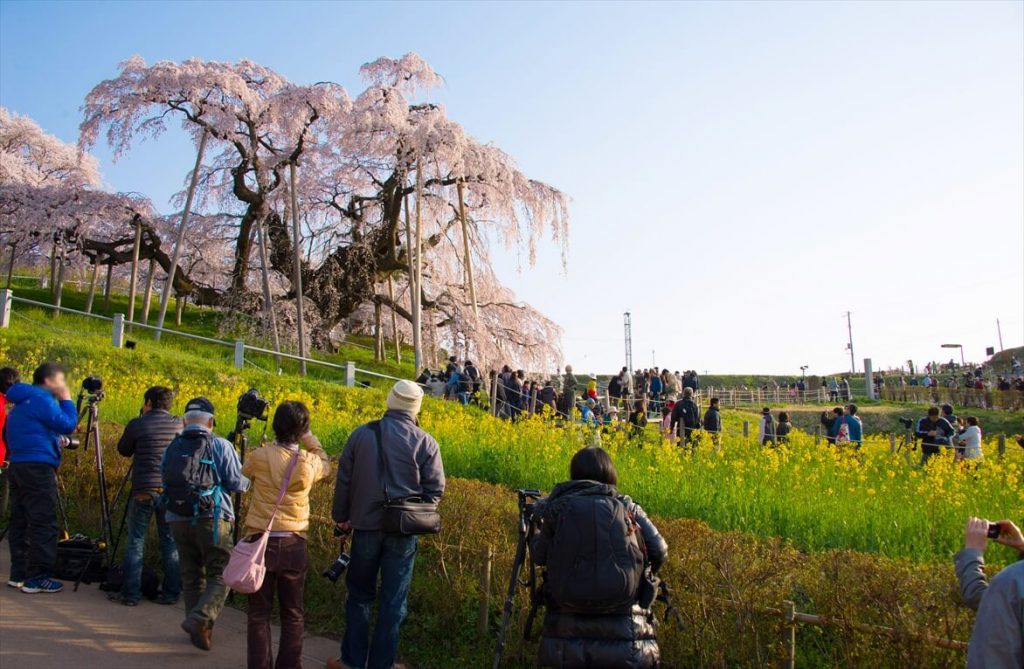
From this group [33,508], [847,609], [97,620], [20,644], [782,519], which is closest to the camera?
[847,609]

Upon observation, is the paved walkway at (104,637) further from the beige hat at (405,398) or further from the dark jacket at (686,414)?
the dark jacket at (686,414)

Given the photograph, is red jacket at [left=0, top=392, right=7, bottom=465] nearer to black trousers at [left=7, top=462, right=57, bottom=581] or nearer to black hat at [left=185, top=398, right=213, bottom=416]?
black trousers at [left=7, top=462, right=57, bottom=581]

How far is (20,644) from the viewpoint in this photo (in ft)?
16.2

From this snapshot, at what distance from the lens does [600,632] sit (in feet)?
11.2

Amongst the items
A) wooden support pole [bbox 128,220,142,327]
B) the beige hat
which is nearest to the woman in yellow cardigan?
the beige hat

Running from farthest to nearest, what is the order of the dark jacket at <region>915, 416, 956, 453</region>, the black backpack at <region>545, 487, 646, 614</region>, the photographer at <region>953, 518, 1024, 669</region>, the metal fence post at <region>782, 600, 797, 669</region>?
the dark jacket at <region>915, 416, 956, 453</region>, the metal fence post at <region>782, 600, 797, 669</region>, the black backpack at <region>545, 487, 646, 614</region>, the photographer at <region>953, 518, 1024, 669</region>

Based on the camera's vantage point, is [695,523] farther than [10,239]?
No

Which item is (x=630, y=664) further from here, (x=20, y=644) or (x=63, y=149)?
(x=63, y=149)

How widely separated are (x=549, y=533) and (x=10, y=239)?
29.4 m

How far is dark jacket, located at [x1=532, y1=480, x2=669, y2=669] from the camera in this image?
134 inches

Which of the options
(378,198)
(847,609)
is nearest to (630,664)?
(847,609)

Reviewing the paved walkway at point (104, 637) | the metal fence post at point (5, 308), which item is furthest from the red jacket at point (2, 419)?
the metal fence post at point (5, 308)

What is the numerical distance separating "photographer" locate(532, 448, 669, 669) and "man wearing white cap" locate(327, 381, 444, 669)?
1208mm

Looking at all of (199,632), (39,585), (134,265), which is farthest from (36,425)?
(134,265)
